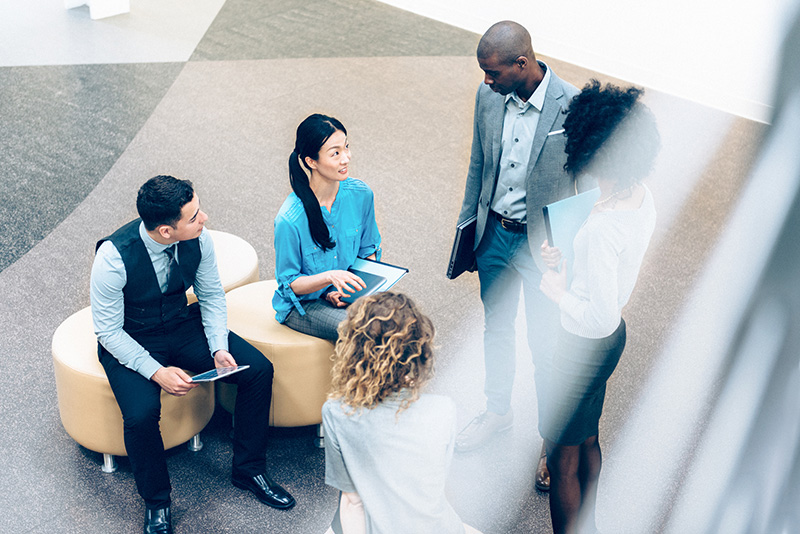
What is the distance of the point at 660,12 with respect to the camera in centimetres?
602

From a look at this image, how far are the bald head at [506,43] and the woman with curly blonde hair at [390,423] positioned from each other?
97 centimetres

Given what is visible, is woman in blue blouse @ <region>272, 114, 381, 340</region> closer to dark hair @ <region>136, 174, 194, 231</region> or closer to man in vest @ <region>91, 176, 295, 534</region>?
man in vest @ <region>91, 176, 295, 534</region>

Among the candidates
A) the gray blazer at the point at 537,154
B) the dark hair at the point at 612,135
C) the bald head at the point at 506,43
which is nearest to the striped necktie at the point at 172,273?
the gray blazer at the point at 537,154

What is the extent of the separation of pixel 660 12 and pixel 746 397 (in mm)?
5591

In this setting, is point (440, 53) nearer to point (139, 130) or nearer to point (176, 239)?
point (139, 130)

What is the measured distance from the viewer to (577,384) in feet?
7.06

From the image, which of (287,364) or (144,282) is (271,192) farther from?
(144,282)

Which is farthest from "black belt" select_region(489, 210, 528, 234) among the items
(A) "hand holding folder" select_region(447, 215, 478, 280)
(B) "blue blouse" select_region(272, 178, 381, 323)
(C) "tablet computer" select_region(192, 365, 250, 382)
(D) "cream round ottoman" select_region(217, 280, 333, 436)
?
(C) "tablet computer" select_region(192, 365, 250, 382)

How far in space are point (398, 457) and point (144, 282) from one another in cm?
115

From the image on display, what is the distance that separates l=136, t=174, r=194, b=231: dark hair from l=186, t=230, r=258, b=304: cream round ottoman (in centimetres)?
71

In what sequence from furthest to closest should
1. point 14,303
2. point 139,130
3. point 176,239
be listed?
point 139,130
point 14,303
point 176,239

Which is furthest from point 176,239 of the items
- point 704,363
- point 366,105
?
point 366,105

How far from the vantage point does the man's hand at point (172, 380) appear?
2.49m

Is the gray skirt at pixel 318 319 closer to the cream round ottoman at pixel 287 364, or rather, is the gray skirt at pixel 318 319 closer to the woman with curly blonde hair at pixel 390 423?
the cream round ottoman at pixel 287 364
